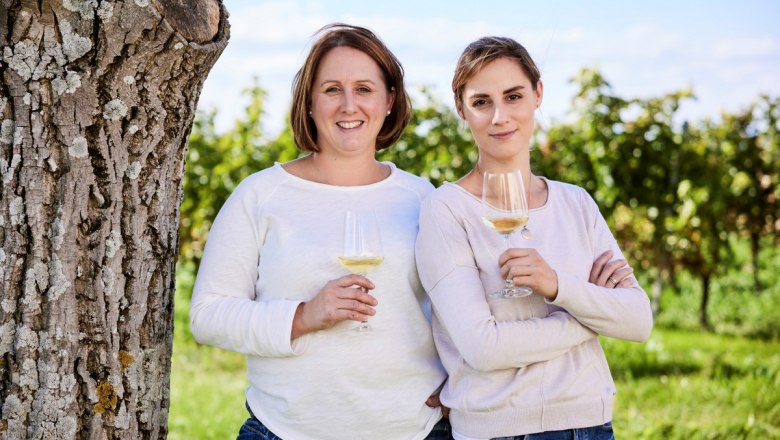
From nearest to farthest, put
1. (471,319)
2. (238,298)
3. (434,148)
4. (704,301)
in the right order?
(471,319), (238,298), (434,148), (704,301)

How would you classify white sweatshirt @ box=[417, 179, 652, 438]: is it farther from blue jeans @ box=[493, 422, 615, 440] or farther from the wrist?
the wrist

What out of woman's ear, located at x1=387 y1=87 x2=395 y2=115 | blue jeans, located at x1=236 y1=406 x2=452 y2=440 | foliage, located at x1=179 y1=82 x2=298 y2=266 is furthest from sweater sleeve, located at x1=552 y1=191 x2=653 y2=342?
foliage, located at x1=179 y1=82 x2=298 y2=266

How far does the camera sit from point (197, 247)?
324 inches

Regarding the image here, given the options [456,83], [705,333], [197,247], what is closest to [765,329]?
[705,333]

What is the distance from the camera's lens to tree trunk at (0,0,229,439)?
244cm

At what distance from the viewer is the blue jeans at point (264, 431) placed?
2658mm

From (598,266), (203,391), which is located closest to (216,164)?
(203,391)

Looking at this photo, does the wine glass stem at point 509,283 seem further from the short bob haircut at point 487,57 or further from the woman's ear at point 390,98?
the woman's ear at point 390,98

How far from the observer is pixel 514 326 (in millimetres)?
2434

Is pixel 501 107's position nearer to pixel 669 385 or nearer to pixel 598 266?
pixel 598 266

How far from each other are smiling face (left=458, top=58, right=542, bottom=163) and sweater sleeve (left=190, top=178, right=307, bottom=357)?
2.44 feet

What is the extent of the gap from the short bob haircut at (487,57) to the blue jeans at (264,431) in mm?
1059

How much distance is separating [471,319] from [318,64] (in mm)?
1021

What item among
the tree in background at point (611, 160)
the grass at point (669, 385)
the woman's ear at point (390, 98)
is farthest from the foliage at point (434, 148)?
the woman's ear at point (390, 98)
